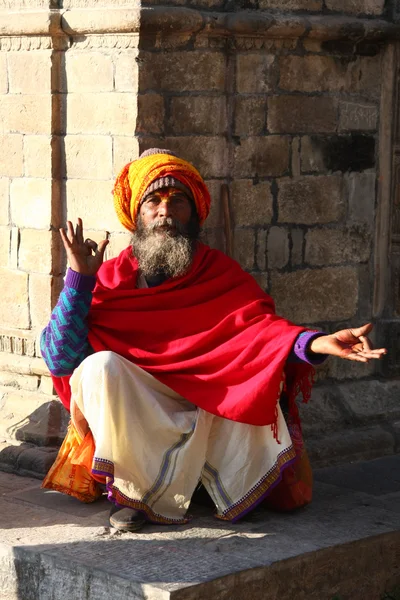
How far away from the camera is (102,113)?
19.4ft

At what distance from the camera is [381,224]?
681cm

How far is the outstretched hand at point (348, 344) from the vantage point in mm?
4750

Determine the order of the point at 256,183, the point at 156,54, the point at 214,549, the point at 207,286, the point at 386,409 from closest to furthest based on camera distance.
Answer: the point at 214,549, the point at 207,286, the point at 156,54, the point at 256,183, the point at 386,409

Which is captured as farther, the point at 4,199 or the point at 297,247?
the point at 297,247

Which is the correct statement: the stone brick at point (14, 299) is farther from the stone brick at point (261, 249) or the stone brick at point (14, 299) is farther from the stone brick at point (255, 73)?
the stone brick at point (255, 73)

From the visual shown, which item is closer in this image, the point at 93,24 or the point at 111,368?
the point at 111,368

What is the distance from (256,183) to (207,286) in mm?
1037

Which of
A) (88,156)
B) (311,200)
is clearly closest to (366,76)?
(311,200)

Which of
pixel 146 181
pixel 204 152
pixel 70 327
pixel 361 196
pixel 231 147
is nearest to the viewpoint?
pixel 70 327

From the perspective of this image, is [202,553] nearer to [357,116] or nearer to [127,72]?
[127,72]

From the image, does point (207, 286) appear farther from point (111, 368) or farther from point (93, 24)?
point (93, 24)

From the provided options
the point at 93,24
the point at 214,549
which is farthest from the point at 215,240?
the point at 214,549

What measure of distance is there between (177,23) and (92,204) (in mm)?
942

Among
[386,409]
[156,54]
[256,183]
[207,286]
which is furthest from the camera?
[386,409]
